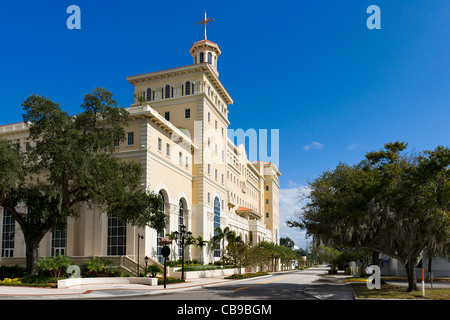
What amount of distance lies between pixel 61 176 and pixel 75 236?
11329 mm

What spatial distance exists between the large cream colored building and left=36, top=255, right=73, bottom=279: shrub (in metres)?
4.38

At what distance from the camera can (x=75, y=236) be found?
1524 inches

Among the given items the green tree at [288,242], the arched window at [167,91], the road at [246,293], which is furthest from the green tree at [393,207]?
the green tree at [288,242]

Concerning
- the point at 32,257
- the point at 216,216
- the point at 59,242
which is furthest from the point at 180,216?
the point at 32,257

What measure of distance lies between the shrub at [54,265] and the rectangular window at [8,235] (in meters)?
15.0

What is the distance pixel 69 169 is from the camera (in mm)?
28391

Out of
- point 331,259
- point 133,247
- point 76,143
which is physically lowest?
point 331,259

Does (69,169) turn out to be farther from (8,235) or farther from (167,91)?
(167,91)

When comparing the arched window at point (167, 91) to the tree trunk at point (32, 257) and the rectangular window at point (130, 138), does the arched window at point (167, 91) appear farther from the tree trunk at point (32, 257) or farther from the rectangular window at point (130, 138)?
the tree trunk at point (32, 257)

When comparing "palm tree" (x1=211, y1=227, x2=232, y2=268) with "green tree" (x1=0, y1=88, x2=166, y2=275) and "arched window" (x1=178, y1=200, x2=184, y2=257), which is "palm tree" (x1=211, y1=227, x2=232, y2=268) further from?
"green tree" (x1=0, y1=88, x2=166, y2=275)

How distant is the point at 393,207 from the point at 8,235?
36.8 metres

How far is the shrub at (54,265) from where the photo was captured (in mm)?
28000
